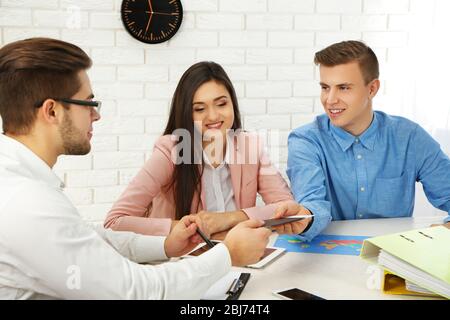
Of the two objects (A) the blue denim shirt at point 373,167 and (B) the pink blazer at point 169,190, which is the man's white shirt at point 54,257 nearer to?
(B) the pink blazer at point 169,190

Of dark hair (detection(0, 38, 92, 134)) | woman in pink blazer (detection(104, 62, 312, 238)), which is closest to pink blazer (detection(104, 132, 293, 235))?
woman in pink blazer (detection(104, 62, 312, 238))

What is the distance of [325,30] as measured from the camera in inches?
122

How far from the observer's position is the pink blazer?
1.77 m

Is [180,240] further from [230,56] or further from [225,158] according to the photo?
[230,56]

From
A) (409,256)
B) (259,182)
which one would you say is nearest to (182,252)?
(409,256)

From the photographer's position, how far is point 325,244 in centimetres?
160

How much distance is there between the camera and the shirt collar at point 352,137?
2.12m

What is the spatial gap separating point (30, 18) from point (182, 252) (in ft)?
6.27

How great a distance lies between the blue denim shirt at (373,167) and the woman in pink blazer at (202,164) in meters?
0.17

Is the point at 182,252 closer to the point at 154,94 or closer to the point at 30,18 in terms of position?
the point at 154,94

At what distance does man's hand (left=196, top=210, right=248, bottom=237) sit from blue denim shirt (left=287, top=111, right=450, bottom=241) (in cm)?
43

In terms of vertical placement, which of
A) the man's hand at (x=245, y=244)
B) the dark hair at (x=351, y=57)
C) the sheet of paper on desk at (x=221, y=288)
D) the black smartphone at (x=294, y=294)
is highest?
the dark hair at (x=351, y=57)

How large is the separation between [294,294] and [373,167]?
108cm

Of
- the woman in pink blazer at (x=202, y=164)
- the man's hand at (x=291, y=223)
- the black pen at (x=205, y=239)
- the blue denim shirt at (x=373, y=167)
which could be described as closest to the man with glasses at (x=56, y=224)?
the black pen at (x=205, y=239)
